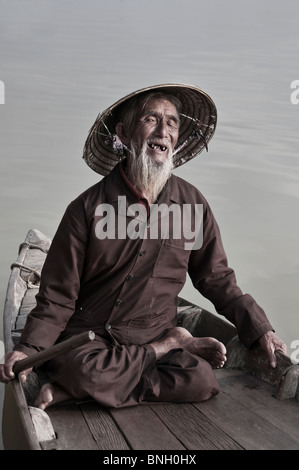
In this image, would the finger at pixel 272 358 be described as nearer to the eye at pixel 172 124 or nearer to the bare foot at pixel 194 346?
the bare foot at pixel 194 346

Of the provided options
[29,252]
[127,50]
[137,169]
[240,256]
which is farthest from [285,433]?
[127,50]

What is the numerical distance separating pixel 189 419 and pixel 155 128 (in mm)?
1115

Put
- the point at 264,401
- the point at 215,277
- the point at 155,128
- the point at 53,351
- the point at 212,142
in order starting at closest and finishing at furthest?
1. the point at 53,351
2. the point at 264,401
3. the point at 155,128
4. the point at 215,277
5. the point at 212,142

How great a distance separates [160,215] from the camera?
2.48 meters

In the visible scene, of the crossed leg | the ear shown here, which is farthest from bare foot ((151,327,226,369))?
the ear

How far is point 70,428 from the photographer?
79.0 inches

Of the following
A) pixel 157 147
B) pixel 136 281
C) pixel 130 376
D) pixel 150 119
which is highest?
pixel 150 119

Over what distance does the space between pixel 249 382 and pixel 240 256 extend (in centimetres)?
301

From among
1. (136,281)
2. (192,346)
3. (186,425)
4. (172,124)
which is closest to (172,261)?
(136,281)

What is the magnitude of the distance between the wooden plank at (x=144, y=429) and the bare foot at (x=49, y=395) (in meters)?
0.18

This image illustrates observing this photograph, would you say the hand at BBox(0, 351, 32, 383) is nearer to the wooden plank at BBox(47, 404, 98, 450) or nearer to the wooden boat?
the wooden boat

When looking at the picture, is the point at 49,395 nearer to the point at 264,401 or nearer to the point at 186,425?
the point at 186,425

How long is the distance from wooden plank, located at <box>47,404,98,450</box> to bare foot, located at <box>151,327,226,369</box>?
1.35 feet

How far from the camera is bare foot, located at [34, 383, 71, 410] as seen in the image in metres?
2.10
